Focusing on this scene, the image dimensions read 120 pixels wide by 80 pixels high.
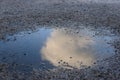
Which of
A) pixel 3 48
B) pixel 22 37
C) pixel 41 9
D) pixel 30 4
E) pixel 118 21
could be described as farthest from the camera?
pixel 30 4

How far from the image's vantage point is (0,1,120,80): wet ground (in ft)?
33.8

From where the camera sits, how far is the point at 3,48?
12.6 m

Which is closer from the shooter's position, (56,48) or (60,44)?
(56,48)

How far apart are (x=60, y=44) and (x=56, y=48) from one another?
564 mm

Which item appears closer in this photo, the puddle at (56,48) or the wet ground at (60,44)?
the wet ground at (60,44)

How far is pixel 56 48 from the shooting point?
13008 mm

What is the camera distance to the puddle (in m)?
11.3

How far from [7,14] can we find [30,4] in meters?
4.00

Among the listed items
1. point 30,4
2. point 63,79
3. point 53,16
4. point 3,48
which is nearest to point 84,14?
point 53,16

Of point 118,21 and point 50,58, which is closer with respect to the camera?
point 50,58

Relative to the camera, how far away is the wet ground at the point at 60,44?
10.3 m

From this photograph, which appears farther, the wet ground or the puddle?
the puddle

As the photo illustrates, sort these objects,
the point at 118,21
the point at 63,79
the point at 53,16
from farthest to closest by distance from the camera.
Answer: the point at 53,16 → the point at 118,21 → the point at 63,79

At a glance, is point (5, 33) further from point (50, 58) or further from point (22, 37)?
point (50, 58)
